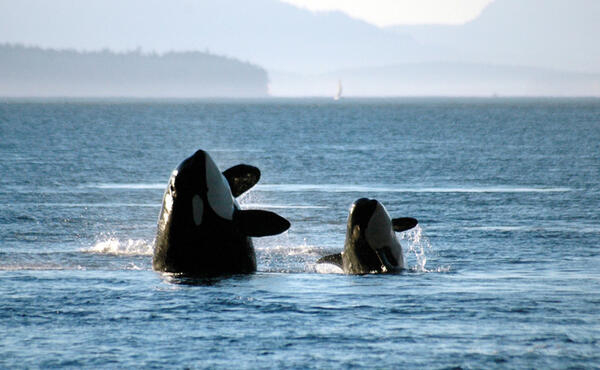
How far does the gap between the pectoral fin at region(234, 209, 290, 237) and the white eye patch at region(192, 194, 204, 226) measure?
1.73ft

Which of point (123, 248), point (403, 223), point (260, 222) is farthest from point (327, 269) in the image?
point (123, 248)

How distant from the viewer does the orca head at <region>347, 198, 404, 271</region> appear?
17.6 metres

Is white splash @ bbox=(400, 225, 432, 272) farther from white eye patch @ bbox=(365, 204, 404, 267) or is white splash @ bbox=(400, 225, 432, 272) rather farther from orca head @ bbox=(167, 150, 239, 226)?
orca head @ bbox=(167, 150, 239, 226)

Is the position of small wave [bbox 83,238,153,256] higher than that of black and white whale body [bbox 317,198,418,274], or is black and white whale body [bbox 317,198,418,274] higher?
black and white whale body [bbox 317,198,418,274]

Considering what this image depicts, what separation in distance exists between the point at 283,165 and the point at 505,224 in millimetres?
30683

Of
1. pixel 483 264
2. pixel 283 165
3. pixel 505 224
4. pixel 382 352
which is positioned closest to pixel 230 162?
pixel 283 165

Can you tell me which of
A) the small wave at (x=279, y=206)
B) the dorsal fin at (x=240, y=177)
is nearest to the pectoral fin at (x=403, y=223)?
Answer: the dorsal fin at (x=240, y=177)

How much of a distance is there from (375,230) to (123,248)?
848 cm

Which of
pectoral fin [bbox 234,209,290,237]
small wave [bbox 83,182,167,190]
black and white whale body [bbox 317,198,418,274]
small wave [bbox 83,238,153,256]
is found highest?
pectoral fin [bbox 234,209,290,237]

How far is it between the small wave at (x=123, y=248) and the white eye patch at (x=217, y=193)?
782cm

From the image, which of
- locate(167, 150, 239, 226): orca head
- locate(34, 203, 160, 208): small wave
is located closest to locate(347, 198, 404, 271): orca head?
locate(167, 150, 239, 226): orca head

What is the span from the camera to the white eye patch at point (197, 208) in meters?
15.6

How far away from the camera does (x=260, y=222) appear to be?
15.6 metres

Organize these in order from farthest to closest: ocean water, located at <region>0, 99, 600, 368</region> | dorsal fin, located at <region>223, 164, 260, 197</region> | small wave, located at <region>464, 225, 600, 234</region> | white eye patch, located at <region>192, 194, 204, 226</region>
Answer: small wave, located at <region>464, 225, 600, 234</region> → dorsal fin, located at <region>223, 164, 260, 197</region> → white eye patch, located at <region>192, 194, 204, 226</region> → ocean water, located at <region>0, 99, 600, 368</region>
